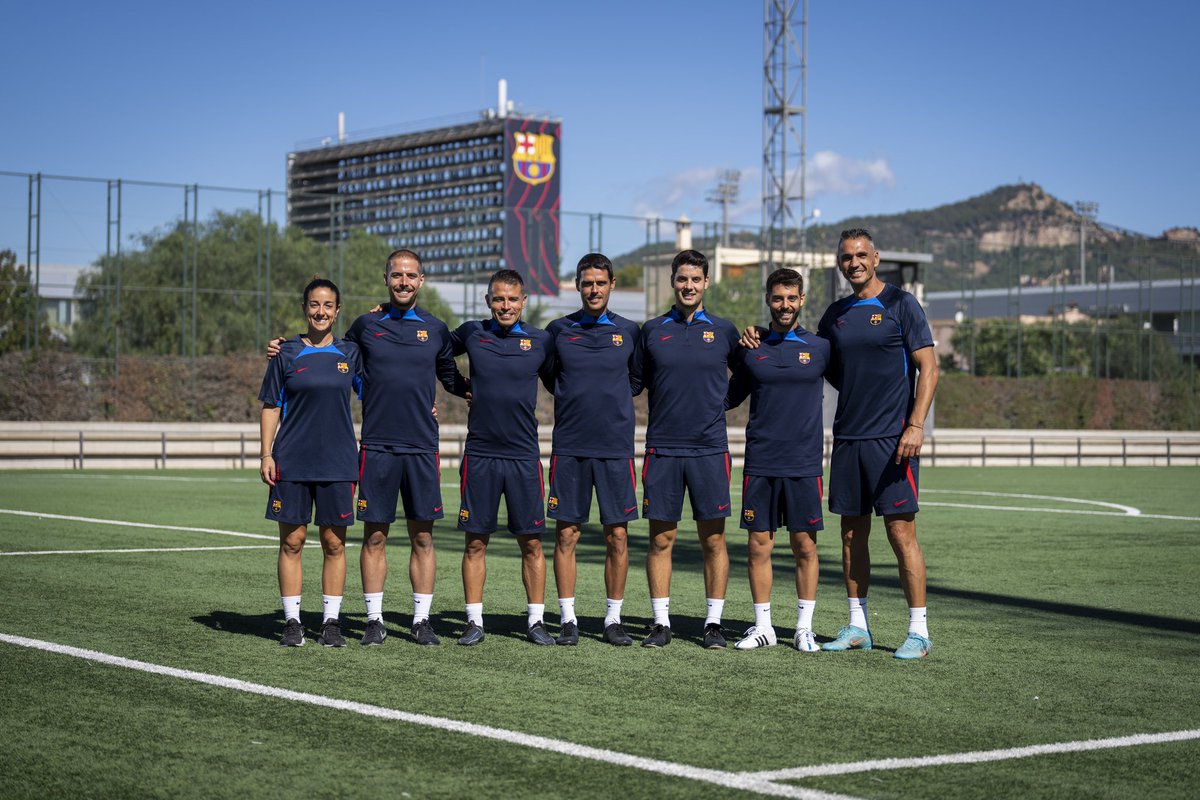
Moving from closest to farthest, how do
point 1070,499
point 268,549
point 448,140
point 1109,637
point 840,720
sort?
1. point 840,720
2. point 1109,637
3. point 268,549
4. point 1070,499
5. point 448,140

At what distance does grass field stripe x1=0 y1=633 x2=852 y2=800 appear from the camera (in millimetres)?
5035

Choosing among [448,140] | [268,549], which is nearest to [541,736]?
[268,549]

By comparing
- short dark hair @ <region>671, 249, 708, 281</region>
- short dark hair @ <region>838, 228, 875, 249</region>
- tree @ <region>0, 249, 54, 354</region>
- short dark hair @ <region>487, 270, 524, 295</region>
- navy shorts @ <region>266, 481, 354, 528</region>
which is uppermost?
tree @ <region>0, 249, 54, 354</region>

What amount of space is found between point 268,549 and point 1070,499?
511 inches

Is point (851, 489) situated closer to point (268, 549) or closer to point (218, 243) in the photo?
point (268, 549)

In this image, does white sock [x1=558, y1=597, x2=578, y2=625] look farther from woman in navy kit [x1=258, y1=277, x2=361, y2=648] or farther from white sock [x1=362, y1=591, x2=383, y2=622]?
woman in navy kit [x1=258, y1=277, x2=361, y2=648]

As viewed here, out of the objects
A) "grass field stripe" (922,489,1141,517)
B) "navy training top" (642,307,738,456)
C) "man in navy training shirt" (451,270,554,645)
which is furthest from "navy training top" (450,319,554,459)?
"grass field stripe" (922,489,1141,517)

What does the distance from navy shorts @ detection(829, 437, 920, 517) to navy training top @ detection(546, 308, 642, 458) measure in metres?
1.22

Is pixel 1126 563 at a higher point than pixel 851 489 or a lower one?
Result: lower

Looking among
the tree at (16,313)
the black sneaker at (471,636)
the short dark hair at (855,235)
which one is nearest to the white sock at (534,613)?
the black sneaker at (471,636)

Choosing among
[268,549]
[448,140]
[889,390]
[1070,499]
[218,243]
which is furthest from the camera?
[448,140]

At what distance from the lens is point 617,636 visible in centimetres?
809

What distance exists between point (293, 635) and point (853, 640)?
306cm

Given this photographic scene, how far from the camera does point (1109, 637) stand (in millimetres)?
8719
